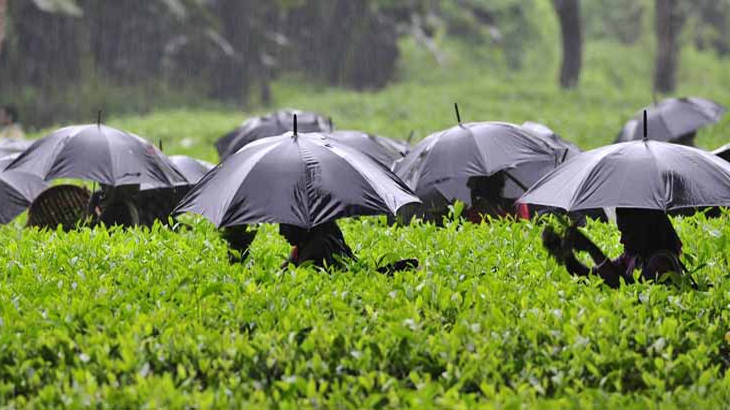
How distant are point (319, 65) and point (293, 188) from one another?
28985 millimetres

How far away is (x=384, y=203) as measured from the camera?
Result: 6.83 meters

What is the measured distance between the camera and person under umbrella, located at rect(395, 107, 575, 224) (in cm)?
912

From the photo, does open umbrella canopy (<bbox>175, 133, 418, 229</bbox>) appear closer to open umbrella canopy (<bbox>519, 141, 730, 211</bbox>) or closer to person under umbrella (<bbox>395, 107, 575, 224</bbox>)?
open umbrella canopy (<bbox>519, 141, 730, 211</bbox>)

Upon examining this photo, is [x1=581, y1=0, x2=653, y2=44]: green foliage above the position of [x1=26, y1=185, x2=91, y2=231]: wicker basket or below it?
above

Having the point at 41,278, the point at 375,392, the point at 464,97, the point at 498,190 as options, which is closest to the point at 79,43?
the point at 464,97

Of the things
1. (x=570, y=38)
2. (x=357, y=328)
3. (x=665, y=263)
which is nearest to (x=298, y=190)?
(x=357, y=328)

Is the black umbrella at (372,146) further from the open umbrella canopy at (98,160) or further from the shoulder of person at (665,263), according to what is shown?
the shoulder of person at (665,263)

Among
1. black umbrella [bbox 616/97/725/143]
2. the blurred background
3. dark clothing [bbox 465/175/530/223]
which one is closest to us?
dark clothing [bbox 465/175/530/223]

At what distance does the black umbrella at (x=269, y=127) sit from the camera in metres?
14.0

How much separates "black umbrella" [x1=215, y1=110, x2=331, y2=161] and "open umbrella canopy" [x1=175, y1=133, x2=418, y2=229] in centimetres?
644

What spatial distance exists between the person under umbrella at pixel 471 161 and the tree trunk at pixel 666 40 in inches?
814

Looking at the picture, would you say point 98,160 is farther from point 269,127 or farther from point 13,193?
point 269,127

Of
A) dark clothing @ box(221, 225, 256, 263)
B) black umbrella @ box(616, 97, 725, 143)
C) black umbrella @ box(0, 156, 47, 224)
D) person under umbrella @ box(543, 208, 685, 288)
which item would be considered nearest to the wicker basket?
black umbrella @ box(0, 156, 47, 224)

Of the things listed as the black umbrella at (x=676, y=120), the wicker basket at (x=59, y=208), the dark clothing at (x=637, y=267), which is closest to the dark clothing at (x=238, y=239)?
the dark clothing at (x=637, y=267)
